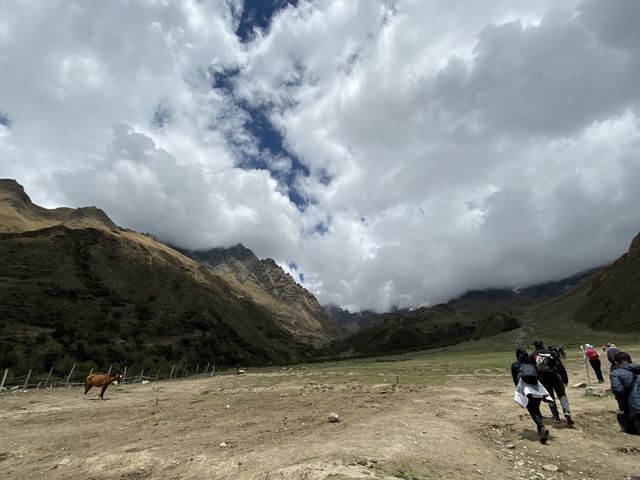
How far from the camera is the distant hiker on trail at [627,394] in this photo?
783 cm

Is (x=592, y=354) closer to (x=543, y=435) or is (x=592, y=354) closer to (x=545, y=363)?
(x=545, y=363)

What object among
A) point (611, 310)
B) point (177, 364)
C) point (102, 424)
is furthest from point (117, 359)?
point (611, 310)

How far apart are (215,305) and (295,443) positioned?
179 m

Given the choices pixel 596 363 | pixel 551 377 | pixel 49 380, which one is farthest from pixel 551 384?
pixel 49 380

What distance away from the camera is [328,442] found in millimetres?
11742

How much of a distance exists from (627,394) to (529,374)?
4062mm

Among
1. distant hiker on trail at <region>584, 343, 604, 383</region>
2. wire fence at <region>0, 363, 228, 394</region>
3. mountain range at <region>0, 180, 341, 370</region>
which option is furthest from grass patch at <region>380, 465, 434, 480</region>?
mountain range at <region>0, 180, 341, 370</region>

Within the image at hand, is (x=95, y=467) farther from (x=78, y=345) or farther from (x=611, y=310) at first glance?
(x=611, y=310)

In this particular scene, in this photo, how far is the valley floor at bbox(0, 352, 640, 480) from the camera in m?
9.36

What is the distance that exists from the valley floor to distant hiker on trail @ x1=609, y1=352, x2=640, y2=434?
1920 mm

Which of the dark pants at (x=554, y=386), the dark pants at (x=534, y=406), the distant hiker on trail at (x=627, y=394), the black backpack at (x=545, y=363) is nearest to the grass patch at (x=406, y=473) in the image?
the distant hiker on trail at (x=627, y=394)

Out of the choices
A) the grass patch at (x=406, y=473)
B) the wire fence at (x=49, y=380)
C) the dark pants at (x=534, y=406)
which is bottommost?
the grass patch at (x=406, y=473)

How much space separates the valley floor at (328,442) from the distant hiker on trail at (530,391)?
1.87ft

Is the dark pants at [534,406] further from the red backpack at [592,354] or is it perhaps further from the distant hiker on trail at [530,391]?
the red backpack at [592,354]
